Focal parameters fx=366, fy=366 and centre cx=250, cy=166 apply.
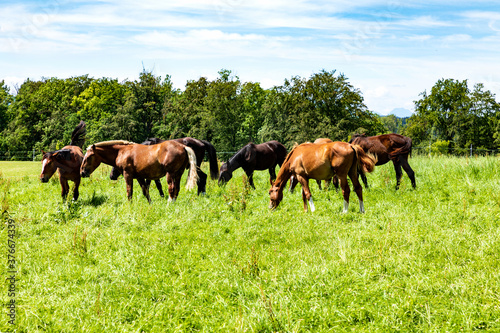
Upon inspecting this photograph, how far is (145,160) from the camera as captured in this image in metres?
9.85

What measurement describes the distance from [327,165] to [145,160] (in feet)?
15.8

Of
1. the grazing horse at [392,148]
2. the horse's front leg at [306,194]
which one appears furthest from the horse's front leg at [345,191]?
the grazing horse at [392,148]

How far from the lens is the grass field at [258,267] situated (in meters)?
4.09

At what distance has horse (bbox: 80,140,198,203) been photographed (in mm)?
9797

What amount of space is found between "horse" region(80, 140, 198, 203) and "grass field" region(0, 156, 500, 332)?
98 cm

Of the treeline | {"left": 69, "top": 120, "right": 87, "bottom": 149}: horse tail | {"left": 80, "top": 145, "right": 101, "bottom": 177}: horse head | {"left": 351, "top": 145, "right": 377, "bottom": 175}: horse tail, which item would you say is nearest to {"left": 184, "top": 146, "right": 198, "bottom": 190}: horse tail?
{"left": 80, "top": 145, "right": 101, "bottom": 177}: horse head

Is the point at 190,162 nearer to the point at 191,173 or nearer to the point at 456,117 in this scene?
the point at 191,173

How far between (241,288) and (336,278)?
128 centimetres

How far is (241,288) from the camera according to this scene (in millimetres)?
4801

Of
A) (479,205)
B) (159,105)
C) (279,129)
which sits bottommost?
(479,205)

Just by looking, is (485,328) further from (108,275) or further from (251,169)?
(251,169)

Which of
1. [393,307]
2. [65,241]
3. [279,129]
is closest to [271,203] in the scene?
[65,241]

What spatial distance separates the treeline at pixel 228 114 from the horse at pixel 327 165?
114ft

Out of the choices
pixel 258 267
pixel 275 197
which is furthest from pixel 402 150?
pixel 258 267
